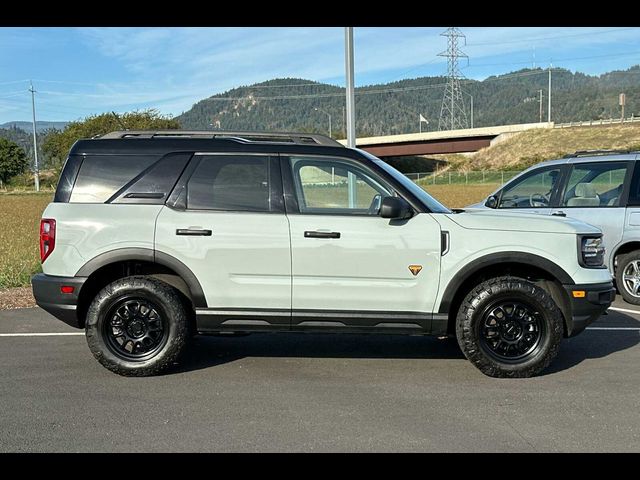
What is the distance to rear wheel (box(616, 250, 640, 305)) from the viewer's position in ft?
28.0

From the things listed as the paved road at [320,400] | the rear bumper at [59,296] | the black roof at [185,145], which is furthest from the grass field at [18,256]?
the black roof at [185,145]

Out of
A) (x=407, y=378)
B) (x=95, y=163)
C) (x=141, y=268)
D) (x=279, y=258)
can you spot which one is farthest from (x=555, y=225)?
(x=95, y=163)

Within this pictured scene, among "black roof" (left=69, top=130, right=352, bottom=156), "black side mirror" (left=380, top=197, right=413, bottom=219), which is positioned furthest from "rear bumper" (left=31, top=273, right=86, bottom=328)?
"black side mirror" (left=380, top=197, right=413, bottom=219)

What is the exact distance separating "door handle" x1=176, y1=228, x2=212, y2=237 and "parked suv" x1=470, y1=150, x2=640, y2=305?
194 inches

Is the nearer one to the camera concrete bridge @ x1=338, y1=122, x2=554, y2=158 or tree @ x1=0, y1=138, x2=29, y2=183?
concrete bridge @ x1=338, y1=122, x2=554, y2=158

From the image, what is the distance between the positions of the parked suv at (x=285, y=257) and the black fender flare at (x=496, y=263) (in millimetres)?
12

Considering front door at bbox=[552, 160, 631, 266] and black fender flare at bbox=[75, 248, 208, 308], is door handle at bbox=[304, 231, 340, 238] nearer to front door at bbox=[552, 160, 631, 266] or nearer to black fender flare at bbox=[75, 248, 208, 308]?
black fender flare at bbox=[75, 248, 208, 308]

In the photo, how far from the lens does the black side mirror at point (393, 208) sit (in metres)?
5.34

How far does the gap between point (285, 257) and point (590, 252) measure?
8.64 feet

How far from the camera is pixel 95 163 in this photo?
5629 mm

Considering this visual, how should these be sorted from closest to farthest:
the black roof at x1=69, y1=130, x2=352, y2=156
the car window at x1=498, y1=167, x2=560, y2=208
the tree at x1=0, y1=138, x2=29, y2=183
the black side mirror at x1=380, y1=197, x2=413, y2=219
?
the black side mirror at x1=380, y1=197, x2=413, y2=219, the black roof at x1=69, y1=130, x2=352, y2=156, the car window at x1=498, y1=167, x2=560, y2=208, the tree at x1=0, y1=138, x2=29, y2=183
